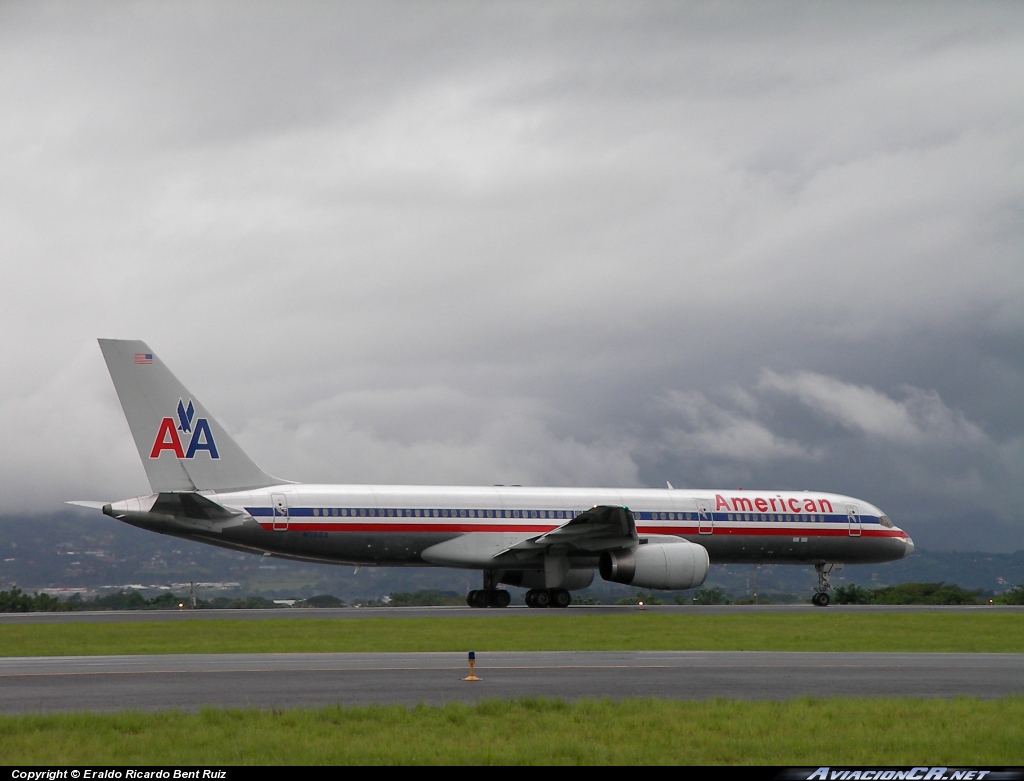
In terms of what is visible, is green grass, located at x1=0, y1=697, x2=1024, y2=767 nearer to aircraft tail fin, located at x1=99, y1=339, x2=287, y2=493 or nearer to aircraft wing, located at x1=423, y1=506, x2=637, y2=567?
aircraft wing, located at x1=423, y1=506, x2=637, y2=567

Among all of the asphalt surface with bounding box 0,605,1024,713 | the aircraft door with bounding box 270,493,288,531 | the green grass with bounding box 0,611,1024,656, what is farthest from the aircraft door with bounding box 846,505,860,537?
the asphalt surface with bounding box 0,605,1024,713

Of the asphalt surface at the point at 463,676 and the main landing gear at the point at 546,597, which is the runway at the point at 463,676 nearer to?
the asphalt surface at the point at 463,676

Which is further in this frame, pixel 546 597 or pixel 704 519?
pixel 704 519

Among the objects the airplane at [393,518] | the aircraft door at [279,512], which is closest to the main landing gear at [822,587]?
the airplane at [393,518]

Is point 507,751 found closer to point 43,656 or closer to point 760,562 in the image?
point 43,656

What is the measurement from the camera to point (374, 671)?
21219mm

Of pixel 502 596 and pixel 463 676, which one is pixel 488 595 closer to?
pixel 502 596

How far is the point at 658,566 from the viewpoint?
140 feet

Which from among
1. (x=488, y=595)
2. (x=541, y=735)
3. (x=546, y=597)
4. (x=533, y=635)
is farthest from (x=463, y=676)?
(x=488, y=595)

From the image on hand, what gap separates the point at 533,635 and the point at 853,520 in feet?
82.3

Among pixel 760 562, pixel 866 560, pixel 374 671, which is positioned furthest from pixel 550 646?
pixel 866 560

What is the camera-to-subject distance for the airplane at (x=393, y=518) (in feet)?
136

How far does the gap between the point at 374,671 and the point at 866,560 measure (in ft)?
118

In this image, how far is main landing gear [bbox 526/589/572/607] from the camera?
44.9 m
